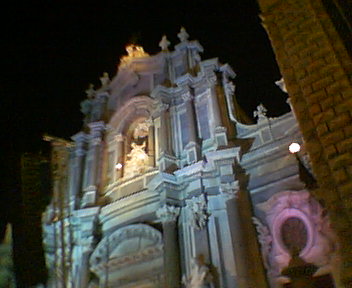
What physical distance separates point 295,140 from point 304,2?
845cm

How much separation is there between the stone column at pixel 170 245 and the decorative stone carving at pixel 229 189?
6.80 ft

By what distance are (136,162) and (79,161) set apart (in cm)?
408

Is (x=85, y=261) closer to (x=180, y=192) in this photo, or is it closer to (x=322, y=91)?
(x=180, y=192)

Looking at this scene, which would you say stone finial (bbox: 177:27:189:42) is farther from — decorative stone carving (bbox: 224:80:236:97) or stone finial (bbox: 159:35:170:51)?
decorative stone carving (bbox: 224:80:236:97)

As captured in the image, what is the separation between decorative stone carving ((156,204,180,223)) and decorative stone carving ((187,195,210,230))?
0.75 metres

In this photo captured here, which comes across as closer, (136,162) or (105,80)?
(136,162)

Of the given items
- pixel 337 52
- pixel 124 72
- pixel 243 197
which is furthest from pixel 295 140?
pixel 124 72

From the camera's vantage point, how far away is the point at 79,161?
19.0 m

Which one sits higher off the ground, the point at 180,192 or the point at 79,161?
the point at 79,161

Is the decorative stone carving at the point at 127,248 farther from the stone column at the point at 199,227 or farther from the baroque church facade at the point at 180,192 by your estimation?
the stone column at the point at 199,227

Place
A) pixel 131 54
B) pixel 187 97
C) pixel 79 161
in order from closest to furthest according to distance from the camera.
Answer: pixel 187 97 → pixel 79 161 → pixel 131 54

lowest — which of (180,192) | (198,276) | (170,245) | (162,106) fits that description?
(198,276)

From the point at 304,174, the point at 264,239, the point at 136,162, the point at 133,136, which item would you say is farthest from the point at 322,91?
the point at 133,136

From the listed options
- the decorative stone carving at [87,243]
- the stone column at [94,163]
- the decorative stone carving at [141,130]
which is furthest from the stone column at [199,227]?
the decorative stone carving at [141,130]
